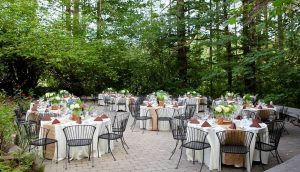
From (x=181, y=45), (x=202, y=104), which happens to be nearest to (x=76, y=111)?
(x=202, y=104)

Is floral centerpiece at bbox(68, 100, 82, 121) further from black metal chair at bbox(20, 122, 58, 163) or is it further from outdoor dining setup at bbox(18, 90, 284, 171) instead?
black metal chair at bbox(20, 122, 58, 163)

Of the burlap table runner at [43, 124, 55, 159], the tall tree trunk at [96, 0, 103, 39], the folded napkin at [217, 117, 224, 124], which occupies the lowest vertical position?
the burlap table runner at [43, 124, 55, 159]

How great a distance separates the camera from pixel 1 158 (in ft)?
15.0

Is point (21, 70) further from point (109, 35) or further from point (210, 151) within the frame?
point (210, 151)

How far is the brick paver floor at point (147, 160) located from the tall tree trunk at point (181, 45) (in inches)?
419

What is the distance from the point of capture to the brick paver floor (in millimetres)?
5906

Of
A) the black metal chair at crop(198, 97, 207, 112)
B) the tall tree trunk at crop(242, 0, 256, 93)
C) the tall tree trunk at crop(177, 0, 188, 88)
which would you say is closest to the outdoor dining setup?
the black metal chair at crop(198, 97, 207, 112)

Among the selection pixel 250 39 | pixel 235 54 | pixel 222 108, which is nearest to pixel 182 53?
pixel 235 54

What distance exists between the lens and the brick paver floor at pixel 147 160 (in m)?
5.91

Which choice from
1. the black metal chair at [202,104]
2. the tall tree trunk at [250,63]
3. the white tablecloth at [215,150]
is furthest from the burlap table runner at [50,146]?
the tall tree trunk at [250,63]

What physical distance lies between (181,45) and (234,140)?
515 inches

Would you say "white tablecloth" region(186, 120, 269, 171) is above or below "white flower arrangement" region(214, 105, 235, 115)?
below

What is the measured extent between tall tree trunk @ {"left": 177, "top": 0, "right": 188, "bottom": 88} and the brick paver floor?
10.6 meters

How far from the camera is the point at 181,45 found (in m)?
18.5
